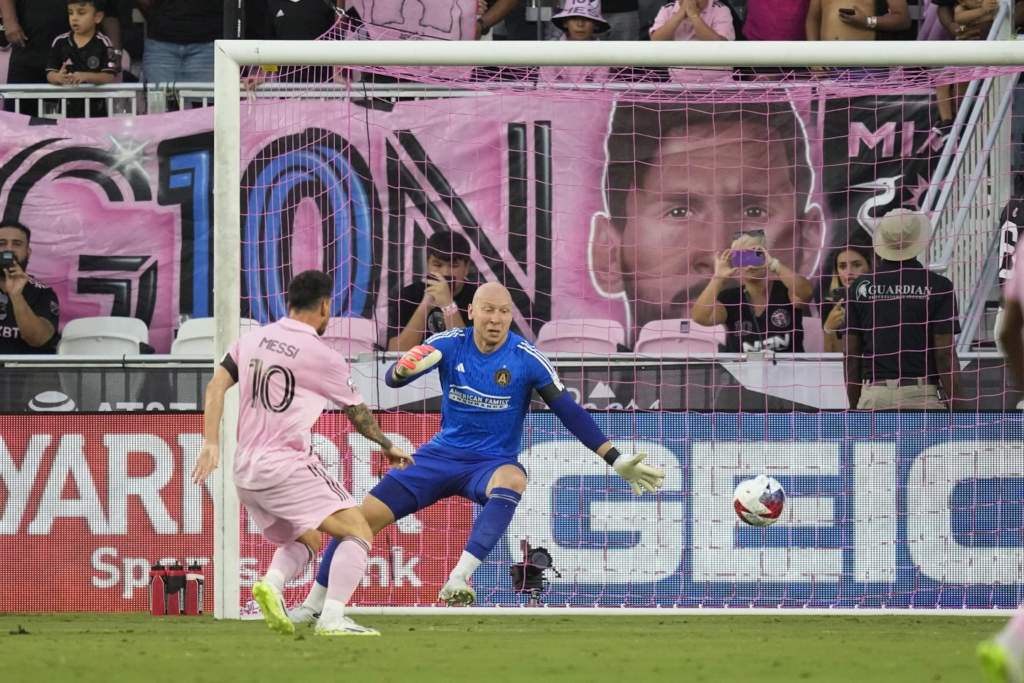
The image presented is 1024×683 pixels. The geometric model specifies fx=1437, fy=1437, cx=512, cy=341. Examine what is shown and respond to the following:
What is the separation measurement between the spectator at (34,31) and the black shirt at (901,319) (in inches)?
272

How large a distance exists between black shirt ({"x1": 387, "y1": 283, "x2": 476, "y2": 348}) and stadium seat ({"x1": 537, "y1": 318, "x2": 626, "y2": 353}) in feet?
2.27

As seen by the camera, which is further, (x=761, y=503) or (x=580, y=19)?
(x=580, y=19)

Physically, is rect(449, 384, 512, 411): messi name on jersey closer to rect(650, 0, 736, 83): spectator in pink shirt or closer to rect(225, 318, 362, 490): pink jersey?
rect(225, 318, 362, 490): pink jersey

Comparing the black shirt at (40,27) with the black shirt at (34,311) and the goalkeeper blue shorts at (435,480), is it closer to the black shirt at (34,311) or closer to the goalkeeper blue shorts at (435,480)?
the black shirt at (34,311)

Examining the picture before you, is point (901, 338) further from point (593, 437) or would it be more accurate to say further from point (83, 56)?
point (83, 56)

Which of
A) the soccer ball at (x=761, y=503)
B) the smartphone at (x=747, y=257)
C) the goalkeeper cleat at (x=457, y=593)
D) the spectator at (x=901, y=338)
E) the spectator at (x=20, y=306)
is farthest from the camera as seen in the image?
the spectator at (x=20, y=306)

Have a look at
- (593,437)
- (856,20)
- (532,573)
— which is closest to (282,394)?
(593,437)

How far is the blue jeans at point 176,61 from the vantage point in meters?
12.9

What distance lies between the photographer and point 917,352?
33.5ft

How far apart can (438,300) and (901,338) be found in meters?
3.40

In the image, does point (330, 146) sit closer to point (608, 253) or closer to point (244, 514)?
point (608, 253)

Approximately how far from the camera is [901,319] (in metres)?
10.3

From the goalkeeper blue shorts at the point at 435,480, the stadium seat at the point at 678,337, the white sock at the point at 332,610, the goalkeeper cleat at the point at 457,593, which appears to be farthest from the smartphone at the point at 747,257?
the white sock at the point at 332,610

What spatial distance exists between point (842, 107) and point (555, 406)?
5.04 meters
